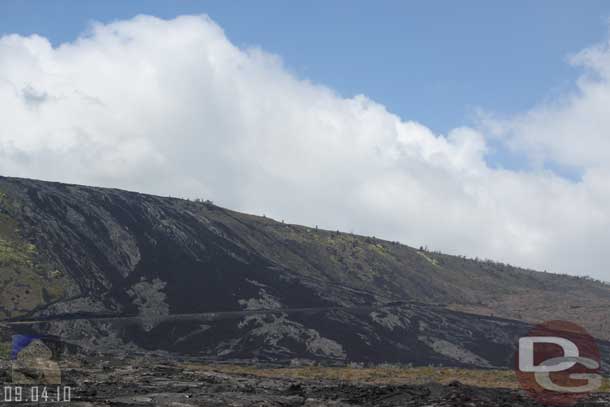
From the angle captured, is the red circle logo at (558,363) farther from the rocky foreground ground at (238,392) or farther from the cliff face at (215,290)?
the cliff face at (215,290)

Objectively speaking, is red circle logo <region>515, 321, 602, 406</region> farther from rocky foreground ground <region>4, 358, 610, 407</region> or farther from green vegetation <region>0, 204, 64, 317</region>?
green vegetation <region>0, 204, 64, 317</region>

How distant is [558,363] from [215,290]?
27576 millimetres

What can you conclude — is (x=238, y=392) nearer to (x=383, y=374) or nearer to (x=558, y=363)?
(x=383, y=374)

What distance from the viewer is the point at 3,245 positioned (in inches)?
1945

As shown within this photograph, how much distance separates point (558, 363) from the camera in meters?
36.8

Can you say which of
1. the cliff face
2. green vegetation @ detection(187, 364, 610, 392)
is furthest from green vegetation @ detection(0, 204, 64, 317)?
green vegetation @ detection(187, 364, 610, 392)

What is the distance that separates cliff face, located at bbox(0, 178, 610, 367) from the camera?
40906 millimetres

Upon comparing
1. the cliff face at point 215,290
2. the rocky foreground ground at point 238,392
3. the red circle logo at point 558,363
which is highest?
the cliff face at point 215,290

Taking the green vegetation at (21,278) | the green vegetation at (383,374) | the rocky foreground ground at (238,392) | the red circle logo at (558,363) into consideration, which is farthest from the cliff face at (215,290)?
the rocky foreground ground at (238,392)

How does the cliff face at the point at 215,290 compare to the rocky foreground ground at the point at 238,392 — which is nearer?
the rocky foreground ground at the point at 238,392

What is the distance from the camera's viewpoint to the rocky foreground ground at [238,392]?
18547mm

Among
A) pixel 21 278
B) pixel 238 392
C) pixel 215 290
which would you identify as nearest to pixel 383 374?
pixel 238 392

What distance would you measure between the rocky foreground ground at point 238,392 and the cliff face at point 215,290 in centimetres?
1335

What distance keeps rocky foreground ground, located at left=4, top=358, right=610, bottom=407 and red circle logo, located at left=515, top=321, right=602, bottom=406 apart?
152 cm
